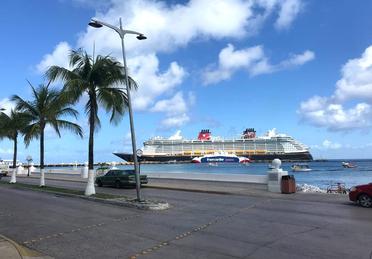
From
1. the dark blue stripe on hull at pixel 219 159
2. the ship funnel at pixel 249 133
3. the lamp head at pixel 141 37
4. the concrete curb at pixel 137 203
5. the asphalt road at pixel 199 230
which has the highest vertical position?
the ship funnel at pixel 249 133

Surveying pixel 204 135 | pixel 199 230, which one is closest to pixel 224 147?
pixel 204 135

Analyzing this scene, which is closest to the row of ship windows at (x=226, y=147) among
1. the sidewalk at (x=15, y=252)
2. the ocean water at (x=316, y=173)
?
the ocean water at (x=316, y=173)

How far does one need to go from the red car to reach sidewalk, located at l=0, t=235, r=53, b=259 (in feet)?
42.8

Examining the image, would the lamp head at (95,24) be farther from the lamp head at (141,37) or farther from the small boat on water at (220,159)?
the small boat on water at (220,159)

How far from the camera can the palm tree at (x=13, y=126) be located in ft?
121

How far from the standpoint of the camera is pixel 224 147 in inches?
5969

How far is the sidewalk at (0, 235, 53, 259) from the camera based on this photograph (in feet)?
29.3

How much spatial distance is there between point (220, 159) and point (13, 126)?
4202 inches

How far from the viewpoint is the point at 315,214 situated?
1524 cm

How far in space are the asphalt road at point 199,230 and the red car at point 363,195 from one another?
1.23 ft

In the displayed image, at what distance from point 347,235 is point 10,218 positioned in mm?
11093

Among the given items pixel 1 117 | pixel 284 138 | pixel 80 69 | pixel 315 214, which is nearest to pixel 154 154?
pixel 284 138

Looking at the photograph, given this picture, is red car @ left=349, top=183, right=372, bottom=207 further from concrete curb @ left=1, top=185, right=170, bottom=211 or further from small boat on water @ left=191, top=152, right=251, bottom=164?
small boat on water @ left=191, top=152, right=251, bottom=164

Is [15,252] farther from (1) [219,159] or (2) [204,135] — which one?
(2) [204,135]
